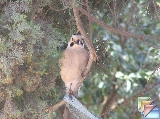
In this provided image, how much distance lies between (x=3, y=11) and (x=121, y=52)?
80.4 inches

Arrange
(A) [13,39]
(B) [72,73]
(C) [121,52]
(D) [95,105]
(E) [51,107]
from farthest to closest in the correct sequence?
(D) [95,105] < (C) [121,52] < (B) [72,73] < (E) [51,107] < (A) [13,39]

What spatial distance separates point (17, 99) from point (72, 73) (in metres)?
0.71

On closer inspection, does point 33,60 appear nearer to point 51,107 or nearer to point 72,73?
point 51,107

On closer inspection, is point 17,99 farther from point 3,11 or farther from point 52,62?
point 3,11

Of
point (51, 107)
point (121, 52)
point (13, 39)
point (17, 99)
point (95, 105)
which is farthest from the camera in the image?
point (95, 105)

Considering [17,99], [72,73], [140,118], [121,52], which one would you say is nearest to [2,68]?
[17,99]

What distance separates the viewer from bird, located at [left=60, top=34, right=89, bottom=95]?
2.68 metres

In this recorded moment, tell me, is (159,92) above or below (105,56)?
below

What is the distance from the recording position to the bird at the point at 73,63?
268 cm

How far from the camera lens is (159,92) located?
13.2ft

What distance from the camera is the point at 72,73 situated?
2.70 meters

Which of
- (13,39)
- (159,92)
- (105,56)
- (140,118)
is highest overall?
(13,39)

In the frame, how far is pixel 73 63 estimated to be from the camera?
270 centimetres

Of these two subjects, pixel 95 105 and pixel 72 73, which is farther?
pixel 95 105
